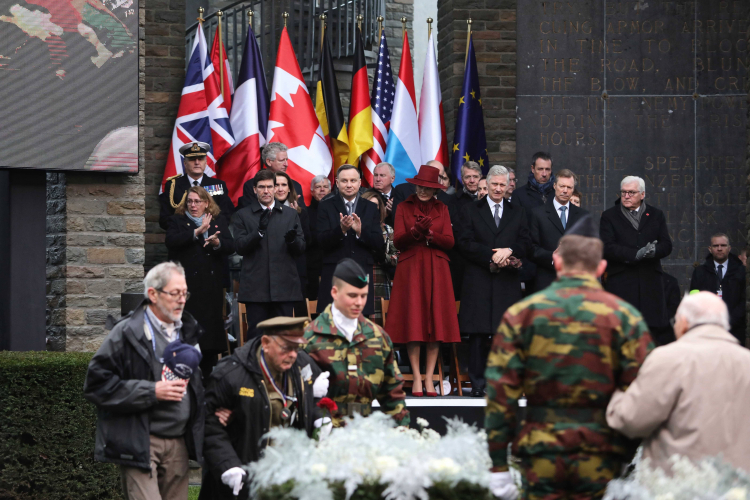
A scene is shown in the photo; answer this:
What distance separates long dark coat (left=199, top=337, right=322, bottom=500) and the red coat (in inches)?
129

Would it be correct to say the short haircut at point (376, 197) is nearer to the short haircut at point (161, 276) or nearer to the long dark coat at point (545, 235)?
the long dark coat at point (545, 235)

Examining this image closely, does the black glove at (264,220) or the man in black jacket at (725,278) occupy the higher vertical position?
the black glove at (264,220)

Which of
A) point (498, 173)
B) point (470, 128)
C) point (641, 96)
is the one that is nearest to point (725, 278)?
point (641, 96)

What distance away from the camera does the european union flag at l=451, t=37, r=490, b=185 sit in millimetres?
11609

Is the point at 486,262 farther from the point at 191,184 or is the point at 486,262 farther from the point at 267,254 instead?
the point at 191,184

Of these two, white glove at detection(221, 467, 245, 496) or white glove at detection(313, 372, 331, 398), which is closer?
white glove at detection(221, 467, 245, 496)

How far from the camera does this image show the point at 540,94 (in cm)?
1215

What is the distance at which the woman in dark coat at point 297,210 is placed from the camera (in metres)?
9.02

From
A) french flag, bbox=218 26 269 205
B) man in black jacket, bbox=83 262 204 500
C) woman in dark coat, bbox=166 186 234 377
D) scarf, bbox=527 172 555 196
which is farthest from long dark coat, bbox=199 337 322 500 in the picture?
french flag, bbox=218 26 269 205

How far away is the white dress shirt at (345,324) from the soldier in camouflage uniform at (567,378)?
1482 millimetres

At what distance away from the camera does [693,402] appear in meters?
4.10

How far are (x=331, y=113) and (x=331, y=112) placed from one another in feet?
0.05

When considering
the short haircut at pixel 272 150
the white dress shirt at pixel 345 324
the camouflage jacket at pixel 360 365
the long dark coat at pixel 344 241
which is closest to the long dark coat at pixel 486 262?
the long dark coat at pixel 344 241

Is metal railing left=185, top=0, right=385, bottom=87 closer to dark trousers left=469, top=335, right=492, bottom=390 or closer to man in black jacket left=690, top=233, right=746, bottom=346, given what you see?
man in black jacket left=690, top=233, right=746, bottom=346
